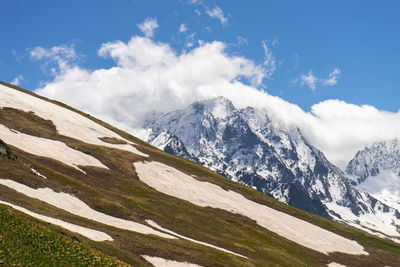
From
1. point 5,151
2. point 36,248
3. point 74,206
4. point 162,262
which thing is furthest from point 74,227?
Result: point 5,151

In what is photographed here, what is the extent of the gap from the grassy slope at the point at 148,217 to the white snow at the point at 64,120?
1127 cm

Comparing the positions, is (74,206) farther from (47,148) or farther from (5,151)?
(47,148)

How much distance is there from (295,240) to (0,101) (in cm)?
9670

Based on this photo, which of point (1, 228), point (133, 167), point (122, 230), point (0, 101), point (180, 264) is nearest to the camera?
point (1, 228)

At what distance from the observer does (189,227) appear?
249 feet

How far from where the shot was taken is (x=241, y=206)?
4313 inches

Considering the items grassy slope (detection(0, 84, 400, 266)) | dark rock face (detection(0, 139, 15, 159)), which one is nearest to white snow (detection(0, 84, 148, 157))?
grassy slope (detection(0, 84, 400, 266))

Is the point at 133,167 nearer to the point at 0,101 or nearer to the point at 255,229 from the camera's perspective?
the point at 255,229

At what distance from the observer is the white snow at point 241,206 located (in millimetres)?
100312

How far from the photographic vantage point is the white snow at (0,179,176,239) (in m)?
60.1

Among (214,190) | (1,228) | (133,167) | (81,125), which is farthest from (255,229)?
(81,125)

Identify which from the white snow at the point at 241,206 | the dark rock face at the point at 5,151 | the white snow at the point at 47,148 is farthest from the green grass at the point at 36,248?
the white snow at the point at 241,206

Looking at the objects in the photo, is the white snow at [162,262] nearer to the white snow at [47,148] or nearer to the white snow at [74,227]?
the white snow at [74,227]

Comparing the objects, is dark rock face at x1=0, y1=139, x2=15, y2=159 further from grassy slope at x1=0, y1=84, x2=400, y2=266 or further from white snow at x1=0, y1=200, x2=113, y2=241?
white snow at x1=0, y1=200, x2=113, y2=241
